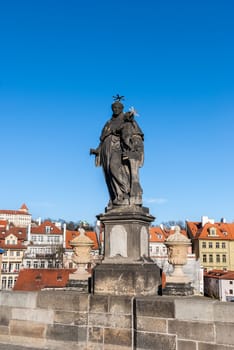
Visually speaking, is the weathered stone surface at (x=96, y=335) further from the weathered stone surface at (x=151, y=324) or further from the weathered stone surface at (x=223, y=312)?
the weathered stone surface at (x=223, y=312)

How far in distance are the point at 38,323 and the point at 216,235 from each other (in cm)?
5283

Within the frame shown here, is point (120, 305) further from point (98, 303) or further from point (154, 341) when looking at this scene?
point (154, 341)

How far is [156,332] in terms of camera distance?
511cm

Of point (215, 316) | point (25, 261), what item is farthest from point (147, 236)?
point (25, 261)

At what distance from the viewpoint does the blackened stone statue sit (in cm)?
642

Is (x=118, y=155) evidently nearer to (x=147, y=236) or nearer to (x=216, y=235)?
(x=147, y=236)

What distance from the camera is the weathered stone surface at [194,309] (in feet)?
15.8

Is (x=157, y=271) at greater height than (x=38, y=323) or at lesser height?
greater

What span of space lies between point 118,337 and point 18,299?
184cm

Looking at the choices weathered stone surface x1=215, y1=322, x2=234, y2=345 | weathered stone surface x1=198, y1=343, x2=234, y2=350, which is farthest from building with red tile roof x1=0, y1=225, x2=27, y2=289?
weathered stone surface x1=215, y1=322, x2=234, y2=345

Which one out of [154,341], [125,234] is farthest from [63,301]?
[154,341]

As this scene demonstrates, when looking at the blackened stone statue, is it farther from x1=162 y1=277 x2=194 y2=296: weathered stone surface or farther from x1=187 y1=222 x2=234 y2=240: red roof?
x1=187 y1=222 x2=234 y2=240: red roof

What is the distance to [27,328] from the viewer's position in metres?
5.96

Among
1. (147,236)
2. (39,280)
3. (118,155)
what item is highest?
(118,155)
